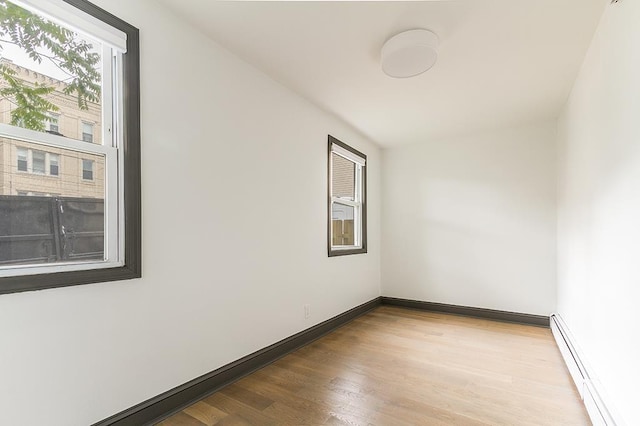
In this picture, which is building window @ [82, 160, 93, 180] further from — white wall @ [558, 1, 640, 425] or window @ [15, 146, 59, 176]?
white wall @ [558, 1, 640, 425]

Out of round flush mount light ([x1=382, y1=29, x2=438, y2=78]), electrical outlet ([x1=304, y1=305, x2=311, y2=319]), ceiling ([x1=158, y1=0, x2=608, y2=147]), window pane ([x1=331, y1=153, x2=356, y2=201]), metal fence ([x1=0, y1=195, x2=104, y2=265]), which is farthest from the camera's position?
window pane ([x1=331, y1=153, x2=356, y2=201])

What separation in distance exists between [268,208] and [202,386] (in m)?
1.38

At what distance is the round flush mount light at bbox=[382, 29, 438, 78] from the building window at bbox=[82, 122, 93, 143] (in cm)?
187

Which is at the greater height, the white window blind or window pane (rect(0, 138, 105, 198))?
the white window blind

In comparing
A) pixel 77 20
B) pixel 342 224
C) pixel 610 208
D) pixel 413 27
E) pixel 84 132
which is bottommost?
pixel 342 224

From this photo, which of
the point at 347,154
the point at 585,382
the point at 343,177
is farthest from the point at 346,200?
the point at 585,382

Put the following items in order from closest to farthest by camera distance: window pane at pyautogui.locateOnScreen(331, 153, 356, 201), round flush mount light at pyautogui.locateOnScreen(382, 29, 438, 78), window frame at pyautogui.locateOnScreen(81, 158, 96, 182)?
window frame at pyautogui.locateOnScreen(81, 158, 96, 182), round flush mount light at pyautogui.locateOnScreen(382, 29, 438, 78), window pane at pyautogui.locateOnScreen(331, 153, 356, 201)

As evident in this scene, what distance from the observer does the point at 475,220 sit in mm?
4184

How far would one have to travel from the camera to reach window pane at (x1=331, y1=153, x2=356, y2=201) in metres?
3.90

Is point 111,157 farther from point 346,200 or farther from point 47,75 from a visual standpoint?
point 346,200

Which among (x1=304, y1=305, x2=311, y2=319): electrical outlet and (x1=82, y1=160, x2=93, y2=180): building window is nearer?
(x1=82, y1=160, x2=93, y2=180): building window

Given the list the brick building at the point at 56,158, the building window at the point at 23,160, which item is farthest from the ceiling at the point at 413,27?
the building window at the point at 23,160

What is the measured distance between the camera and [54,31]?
153 centimetres

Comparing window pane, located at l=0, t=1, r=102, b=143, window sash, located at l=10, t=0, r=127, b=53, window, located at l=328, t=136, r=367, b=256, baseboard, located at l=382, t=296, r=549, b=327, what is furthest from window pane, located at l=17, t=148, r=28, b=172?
baseboard, located at l=382, t=296, r=549, b=327
